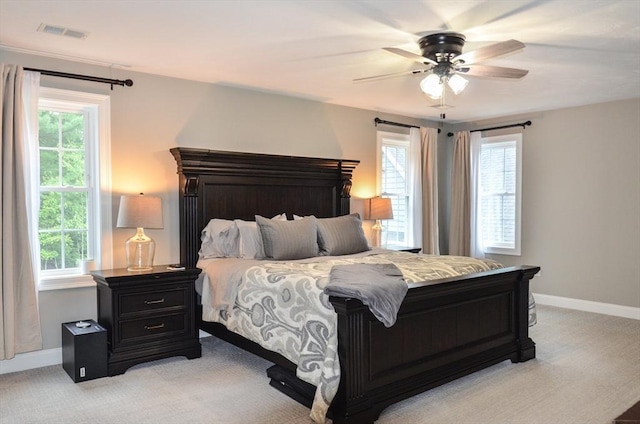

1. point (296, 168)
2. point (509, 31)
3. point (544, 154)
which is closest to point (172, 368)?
point (296, 168)

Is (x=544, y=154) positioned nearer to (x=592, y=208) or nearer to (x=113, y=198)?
(x=592, y=208)

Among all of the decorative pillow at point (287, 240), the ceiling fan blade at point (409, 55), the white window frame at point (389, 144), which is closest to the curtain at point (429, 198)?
the white window frame at point (389, 144)

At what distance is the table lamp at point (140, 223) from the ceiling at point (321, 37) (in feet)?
3.90

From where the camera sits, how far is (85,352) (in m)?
3.57

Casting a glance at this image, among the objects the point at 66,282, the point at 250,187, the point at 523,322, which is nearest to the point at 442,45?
the point at 523,322

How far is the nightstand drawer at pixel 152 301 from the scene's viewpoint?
381 cm

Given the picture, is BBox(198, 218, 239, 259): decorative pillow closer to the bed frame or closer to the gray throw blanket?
the bed frame

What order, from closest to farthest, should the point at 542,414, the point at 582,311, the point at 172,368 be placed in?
the point at 542,414 → the point at 172,368 → the point at 582,311

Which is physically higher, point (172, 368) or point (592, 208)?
point (592, 208)

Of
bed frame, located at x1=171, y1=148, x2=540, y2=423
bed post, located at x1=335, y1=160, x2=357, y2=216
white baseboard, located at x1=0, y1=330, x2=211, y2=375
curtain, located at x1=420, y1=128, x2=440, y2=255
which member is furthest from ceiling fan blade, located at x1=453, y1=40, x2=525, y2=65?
white baseboard, located at x1=0, y1=330, x2=211, y2=375

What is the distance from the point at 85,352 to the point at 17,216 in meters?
1.17

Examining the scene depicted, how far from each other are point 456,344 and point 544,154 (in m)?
3.75

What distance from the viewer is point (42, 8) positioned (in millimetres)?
3016

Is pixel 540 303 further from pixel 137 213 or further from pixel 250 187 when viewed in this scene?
pixel 137 213
